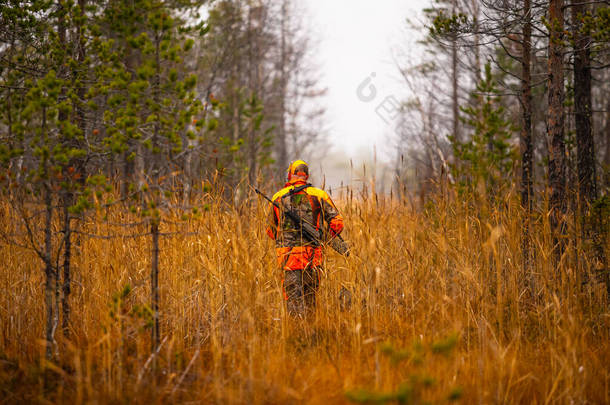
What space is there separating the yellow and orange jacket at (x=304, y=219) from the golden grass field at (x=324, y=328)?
0.65ft

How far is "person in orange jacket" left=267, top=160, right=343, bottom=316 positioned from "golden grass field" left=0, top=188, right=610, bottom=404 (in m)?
0.21

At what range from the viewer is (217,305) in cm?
363

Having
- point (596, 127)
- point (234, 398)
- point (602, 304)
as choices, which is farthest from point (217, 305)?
point (596, 127)

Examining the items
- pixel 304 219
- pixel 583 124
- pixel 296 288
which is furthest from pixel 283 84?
pixel 296 288

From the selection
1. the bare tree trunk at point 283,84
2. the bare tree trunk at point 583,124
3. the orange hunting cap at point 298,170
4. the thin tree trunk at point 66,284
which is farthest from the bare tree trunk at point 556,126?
the bare tree trunk at point 283,84

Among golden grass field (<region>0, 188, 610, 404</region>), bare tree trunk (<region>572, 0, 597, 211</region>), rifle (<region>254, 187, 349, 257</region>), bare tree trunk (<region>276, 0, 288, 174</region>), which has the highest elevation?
bare tree trunk (<region>276, 0, 288, 174</region>)

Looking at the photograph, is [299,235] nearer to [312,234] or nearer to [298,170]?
[312,234]

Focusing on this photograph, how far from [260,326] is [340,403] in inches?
50.5

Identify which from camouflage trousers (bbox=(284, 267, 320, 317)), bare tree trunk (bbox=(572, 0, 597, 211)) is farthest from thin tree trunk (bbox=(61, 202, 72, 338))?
bare tree trunk (bbox=(572, 0, 597, 211))

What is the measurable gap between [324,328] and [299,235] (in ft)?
3.85

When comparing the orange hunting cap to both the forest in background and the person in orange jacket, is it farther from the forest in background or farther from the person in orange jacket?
the forest in background

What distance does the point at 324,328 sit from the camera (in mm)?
3518

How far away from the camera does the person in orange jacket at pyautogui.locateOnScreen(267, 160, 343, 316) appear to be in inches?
169

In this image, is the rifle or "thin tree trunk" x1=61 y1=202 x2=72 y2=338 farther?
the rifle
